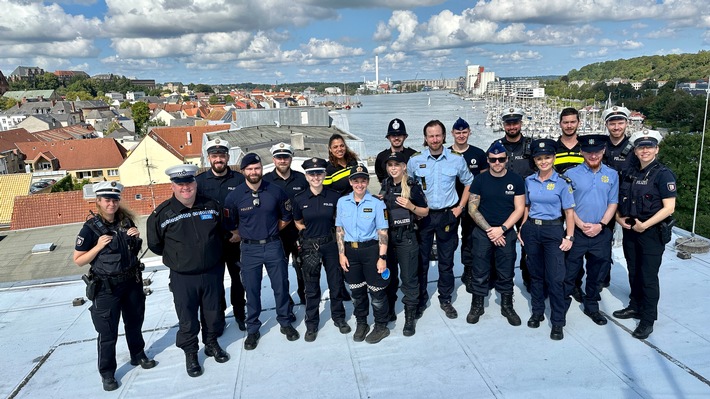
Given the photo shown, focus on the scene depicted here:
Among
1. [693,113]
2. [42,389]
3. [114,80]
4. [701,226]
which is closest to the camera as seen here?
[42,389]

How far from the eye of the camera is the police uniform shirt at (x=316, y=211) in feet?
12.6

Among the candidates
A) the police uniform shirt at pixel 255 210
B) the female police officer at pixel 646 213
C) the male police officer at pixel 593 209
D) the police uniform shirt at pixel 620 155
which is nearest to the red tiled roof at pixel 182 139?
the police uniform shirt at pixel 255 210

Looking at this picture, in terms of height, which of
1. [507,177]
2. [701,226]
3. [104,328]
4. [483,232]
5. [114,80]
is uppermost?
[114,80]

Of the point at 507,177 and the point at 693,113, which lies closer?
the point at 507,177

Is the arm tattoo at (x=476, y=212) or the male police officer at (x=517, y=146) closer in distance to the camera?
the arm tattoo at (x=476, y=212)

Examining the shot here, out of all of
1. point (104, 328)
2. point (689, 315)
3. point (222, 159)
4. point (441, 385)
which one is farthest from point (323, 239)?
point (689, 315)

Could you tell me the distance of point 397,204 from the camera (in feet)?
12.2

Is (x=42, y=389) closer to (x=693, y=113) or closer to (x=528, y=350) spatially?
(x=528, y=350)

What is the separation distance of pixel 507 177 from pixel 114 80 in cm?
15481

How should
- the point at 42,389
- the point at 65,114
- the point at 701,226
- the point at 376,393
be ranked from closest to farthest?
the point at 376,393 < the point at 42,389 < the point at 701,226 < the point at 65,114

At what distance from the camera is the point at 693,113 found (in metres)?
56.9

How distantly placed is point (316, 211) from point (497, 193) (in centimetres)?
160

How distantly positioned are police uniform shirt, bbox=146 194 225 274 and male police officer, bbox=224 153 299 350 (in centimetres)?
33

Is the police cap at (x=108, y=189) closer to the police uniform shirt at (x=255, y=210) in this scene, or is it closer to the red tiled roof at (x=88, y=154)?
the police uniform shirt at (x=255, y=210)
